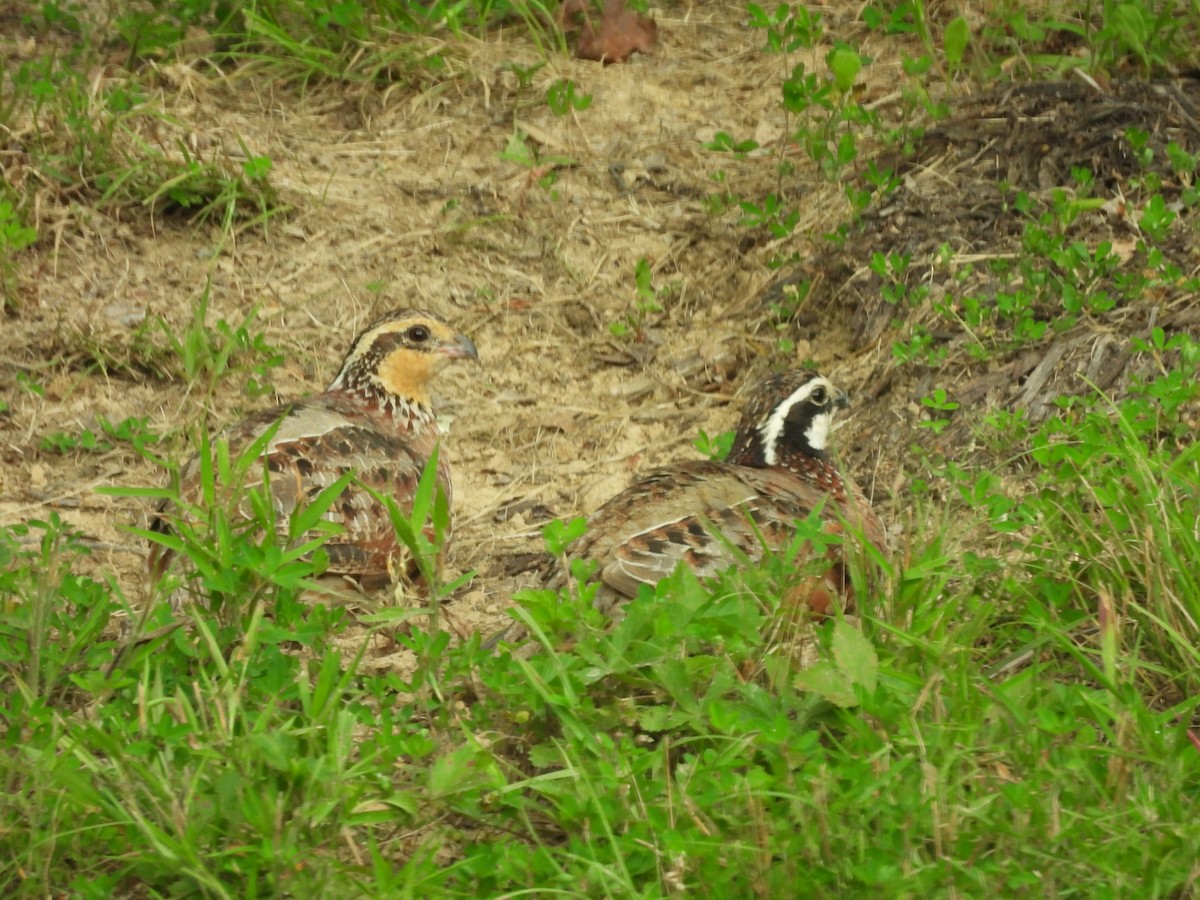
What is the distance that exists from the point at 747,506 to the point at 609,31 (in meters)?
4.15

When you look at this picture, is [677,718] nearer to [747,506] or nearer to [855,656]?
[855,656]

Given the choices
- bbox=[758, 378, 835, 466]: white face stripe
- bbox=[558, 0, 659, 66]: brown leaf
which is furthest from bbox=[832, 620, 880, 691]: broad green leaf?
bbox=[558, 0, 659, 66]: brown leaf

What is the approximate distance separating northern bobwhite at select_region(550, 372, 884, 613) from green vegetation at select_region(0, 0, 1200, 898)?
1.30 ft

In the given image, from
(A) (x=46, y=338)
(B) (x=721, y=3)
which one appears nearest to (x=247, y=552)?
(A) (x=46, y=338)

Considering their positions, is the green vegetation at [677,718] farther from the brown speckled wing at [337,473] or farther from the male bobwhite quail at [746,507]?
the brown speckled wing at [337,473]

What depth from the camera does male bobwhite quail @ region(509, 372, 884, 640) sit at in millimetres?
5176

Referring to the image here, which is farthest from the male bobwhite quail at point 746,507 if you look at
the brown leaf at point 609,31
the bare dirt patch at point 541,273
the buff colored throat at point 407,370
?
the brown leaf at point 609,31

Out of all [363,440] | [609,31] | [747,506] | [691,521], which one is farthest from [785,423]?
[609,31]

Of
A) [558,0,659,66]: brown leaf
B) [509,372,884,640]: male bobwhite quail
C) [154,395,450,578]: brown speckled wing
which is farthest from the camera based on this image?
[558,0,659,66]: brown leaf

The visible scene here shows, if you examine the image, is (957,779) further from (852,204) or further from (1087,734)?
(852,204)

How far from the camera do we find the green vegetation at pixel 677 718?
355cm

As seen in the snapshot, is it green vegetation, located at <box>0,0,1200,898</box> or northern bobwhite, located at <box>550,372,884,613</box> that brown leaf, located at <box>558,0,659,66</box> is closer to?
northern bobwhite, located at <box>550,372,884,613</box>

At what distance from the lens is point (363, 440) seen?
6.27 m

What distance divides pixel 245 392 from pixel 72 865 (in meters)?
3.60
